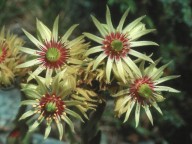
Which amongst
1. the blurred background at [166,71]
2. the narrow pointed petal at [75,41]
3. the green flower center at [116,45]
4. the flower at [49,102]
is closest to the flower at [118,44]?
the green flower center at [116,45]

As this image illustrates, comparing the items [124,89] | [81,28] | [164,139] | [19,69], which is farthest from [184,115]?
[19,69]

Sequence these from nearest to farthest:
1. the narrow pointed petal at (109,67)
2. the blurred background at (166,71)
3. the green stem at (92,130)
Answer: the narrow pointed petal at (109,67)
the green stem at (92,130)
the blurred background at (166,71)

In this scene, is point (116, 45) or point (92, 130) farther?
Result: point (92, 130)

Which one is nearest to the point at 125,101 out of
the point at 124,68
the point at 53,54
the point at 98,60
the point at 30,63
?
the point at 124,68

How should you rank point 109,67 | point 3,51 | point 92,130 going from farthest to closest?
point 92,130 < point 3,51 < point 109,67

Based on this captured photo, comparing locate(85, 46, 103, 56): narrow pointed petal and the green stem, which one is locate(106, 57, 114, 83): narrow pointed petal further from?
the green stem

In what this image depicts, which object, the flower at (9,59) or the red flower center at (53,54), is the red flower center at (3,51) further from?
the red flower center at (53,54)

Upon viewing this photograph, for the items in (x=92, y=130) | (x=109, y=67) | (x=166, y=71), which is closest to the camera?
(x=109, y=67)

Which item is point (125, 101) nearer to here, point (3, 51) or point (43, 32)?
point (43, 32)

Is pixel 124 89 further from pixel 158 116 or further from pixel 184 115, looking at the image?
pixel 184 115
